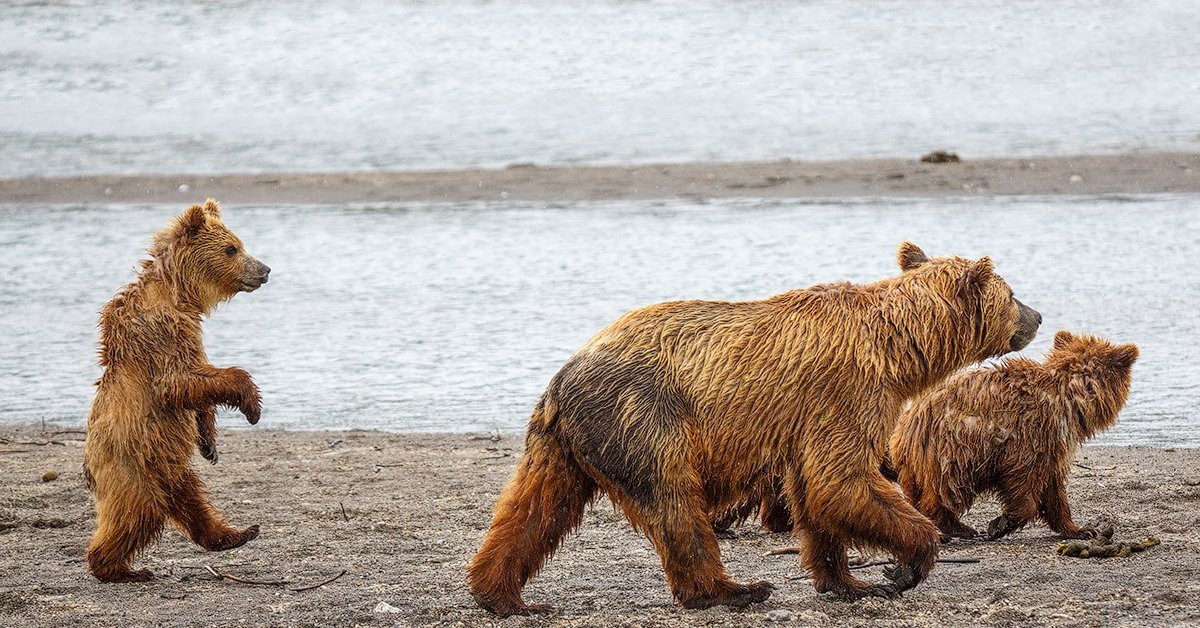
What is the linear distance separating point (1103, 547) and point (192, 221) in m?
4.10

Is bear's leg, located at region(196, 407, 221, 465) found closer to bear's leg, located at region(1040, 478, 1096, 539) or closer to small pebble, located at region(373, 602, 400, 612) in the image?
small pebble, located at region(373, 602, 400, 612)

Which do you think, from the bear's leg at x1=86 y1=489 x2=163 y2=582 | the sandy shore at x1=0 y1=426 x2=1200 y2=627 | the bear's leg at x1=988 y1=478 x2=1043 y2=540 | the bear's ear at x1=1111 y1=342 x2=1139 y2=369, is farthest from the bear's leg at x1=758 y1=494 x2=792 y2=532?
the bear's leg at x1=86 y1=489 x2=163 y2=582

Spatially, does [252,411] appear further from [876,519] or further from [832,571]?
[876,519]

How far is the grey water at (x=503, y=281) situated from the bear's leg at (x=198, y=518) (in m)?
2.66

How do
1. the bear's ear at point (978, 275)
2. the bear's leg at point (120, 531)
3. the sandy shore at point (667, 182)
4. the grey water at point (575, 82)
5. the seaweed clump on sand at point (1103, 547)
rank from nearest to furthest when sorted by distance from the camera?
the bear's ear at point (978, 275) → the bear's leg at point (120, 531) → the seaweed clump on sand at point (1103, 547) → the sandy shore at point (667, 182) → the grey water at point (575, 82)

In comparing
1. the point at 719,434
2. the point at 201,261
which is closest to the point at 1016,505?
the point at 719,434

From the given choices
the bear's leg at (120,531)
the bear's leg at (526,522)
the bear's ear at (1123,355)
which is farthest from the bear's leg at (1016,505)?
the bear's leg at (120,531)

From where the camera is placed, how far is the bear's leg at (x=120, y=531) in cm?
607

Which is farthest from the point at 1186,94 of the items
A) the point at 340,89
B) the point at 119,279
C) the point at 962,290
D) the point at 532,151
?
the point at 962,290

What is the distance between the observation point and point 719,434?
17.8 ft

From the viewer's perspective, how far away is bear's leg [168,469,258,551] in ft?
20.6

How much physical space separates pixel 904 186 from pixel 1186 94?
6119mm

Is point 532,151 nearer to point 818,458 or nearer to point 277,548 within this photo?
point 277,548

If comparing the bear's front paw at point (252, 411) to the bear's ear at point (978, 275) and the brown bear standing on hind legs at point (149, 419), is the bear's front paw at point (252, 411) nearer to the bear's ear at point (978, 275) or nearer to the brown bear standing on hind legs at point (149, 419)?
the brown bear standing on hind legs at point (149, 419)
